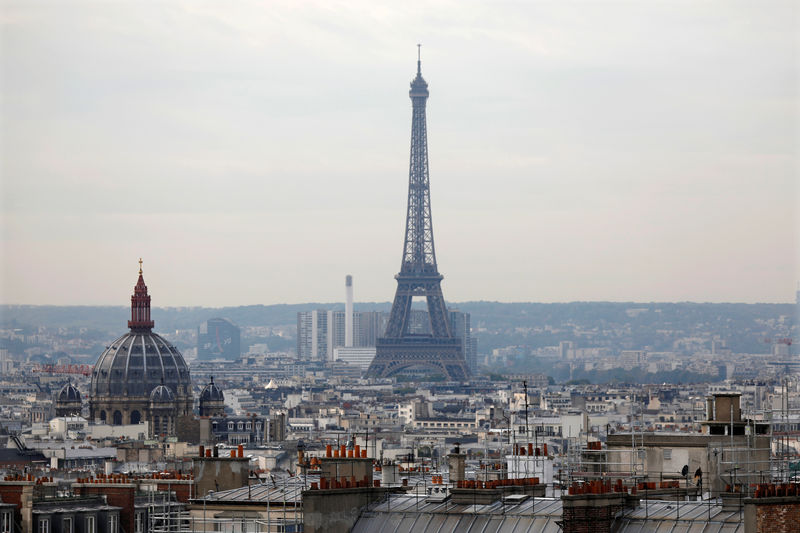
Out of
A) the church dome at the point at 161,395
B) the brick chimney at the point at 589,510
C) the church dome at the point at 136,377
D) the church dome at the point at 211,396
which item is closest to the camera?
the brick chimney at the point at 589,510

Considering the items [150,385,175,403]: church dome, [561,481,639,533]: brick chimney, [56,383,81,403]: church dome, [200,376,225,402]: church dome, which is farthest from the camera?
[150,385,175,403]: church dome

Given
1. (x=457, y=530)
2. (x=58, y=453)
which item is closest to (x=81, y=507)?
(x=457, y=530)

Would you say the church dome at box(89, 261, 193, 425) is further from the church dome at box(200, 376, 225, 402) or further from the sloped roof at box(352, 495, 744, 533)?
the sloped roof at box(352, 495, 744, 533)

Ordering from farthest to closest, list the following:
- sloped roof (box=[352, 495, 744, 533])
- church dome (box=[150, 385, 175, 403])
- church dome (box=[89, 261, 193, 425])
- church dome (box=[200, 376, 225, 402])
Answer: church dome (box=[89, 261, 193, 425])
church dome (box=[150, 385, 175, 403])
church dome (box=[200, 376, 225, 402])
sloped roof (box=[352, 495, 744, 533])

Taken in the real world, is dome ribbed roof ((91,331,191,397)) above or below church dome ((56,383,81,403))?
above

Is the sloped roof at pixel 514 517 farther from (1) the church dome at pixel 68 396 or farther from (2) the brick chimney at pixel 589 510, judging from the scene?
(1) the church dome at pixel 68 396

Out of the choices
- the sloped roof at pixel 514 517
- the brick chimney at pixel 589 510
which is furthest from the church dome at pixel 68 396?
the brick chimney at pixel 589 510

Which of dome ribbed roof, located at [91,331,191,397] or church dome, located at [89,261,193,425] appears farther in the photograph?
dome ribbed roof, located at [91,331,191,397]

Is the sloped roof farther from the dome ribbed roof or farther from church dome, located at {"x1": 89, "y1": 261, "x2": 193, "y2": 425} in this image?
the dome ribbed roof

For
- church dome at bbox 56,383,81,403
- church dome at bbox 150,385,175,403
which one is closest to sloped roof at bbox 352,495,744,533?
church dome at bbox 150,385,175,403

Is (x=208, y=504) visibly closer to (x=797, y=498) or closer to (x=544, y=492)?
(x=544, y=492)
